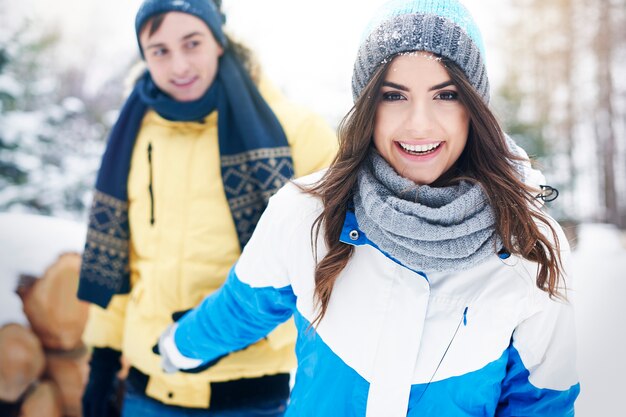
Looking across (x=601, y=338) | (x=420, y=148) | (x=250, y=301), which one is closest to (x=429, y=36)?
(x=420, y=148)

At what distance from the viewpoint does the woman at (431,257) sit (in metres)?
1.08

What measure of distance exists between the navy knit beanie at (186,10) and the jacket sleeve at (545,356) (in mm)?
1242

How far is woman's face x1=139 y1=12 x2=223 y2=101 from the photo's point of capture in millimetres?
1626

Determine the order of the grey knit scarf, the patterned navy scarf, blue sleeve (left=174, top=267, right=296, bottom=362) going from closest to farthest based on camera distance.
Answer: the grey knit scarf → blue sleeve (left=174, top=267, right=296, bottom=362) → the patterned navy scarf

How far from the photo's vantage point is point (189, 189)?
171 centimetres

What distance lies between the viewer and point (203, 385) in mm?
1710

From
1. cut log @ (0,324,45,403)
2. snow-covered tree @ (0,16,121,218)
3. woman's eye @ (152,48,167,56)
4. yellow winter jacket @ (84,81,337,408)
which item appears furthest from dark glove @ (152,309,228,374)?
snow-covered tree @ (0,16,121,218)

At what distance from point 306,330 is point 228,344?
0.33m

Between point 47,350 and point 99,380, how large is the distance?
0.54m

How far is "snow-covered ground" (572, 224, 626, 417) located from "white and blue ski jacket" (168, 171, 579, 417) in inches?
10.8

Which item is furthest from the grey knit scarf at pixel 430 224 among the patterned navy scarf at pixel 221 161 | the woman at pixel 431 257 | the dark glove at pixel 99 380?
the dark glove at pixel 99 380

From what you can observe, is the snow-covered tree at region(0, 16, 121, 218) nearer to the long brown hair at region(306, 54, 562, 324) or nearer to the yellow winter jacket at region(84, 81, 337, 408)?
the yellow winter jacket at region(84, 81, 337, 408)

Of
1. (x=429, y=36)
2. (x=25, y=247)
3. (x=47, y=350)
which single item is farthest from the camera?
(x=25, y=247)

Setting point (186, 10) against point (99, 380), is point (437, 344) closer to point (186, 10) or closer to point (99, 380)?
point (186, 10)
